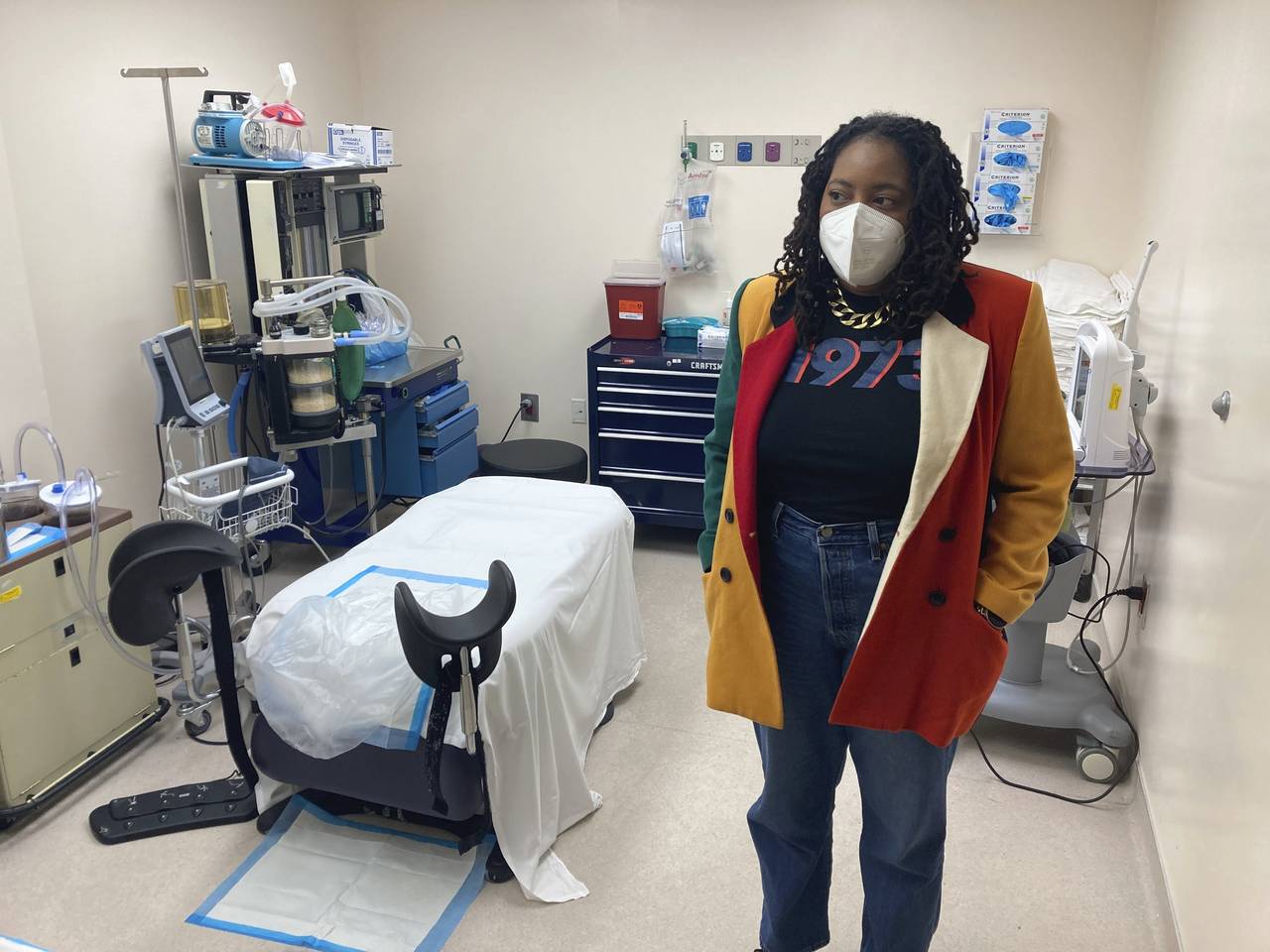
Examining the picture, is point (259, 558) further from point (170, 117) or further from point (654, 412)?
point (654, 412)

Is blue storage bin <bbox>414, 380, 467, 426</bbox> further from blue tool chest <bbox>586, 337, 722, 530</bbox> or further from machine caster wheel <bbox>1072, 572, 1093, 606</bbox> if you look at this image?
machine caster wheel <bbox>1072, 572, 1093, 606</bbox>

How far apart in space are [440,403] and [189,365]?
115 cm

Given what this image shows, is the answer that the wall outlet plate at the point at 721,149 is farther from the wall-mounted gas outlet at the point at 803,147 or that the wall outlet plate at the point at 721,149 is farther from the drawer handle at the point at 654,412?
the drawer handle at the point at 654,412

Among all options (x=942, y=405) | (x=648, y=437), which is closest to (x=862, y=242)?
(x=942, y=405)

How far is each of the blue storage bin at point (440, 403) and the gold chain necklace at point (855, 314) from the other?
2532mm

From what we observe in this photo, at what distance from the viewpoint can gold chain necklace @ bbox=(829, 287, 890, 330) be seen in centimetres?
147

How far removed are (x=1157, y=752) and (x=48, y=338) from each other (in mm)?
3268

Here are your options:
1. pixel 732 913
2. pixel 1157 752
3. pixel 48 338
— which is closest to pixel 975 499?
pixel 732 913

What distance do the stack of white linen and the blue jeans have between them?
219cm

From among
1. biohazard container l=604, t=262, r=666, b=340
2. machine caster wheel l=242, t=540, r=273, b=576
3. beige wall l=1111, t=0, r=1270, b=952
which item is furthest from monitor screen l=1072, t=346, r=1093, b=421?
machine caster wheel l=242, t=540, r=273, b=576

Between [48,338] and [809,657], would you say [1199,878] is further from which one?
[48,338]

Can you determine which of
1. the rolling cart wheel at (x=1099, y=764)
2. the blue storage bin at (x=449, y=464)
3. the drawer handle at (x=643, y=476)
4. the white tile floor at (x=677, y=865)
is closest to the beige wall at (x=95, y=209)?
the blue storage bin at (x=449, y=464)

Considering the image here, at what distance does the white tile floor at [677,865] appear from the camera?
2090 mm

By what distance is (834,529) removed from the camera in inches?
57.8
